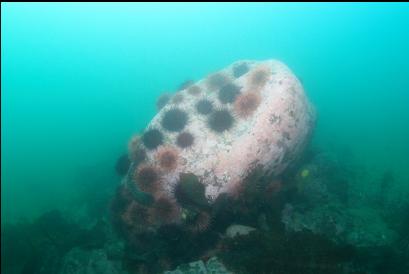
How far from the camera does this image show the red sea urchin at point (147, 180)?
1076 cm

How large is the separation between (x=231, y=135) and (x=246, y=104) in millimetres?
1410

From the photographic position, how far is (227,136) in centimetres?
1160

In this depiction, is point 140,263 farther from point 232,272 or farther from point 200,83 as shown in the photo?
point 200,83

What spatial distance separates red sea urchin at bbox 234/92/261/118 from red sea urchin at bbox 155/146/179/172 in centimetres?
291

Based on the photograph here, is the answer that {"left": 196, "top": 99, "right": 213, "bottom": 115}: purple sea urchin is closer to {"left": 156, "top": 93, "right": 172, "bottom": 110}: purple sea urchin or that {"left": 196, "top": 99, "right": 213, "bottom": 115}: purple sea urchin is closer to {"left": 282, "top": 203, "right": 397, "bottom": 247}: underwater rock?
{"left": 156, "top": 93, "right": 172, "bottom": 110}: purple sea urchin

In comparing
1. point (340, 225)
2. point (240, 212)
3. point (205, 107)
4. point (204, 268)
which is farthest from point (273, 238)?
point (205, 107)

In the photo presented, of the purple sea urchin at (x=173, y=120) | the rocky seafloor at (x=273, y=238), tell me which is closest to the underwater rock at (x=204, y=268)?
the rocky seafloor at (x=273, y=238)

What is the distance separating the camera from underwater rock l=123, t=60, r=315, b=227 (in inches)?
434

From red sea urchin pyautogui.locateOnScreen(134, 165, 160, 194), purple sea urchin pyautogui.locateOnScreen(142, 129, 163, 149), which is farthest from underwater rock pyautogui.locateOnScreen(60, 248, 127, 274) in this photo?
purple sea urchin pyautogui.locateOnScreen(142, 129, 163, 149)

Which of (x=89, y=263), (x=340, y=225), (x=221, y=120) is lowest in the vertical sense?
(x=340, y=225)

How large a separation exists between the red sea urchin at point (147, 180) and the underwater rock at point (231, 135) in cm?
6

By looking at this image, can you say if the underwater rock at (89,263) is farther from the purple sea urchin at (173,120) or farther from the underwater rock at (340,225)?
the underwater rock at (340,225)

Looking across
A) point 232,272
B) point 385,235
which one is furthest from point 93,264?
point 385,235

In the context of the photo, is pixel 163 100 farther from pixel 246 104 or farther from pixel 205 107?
pixel 246 104
